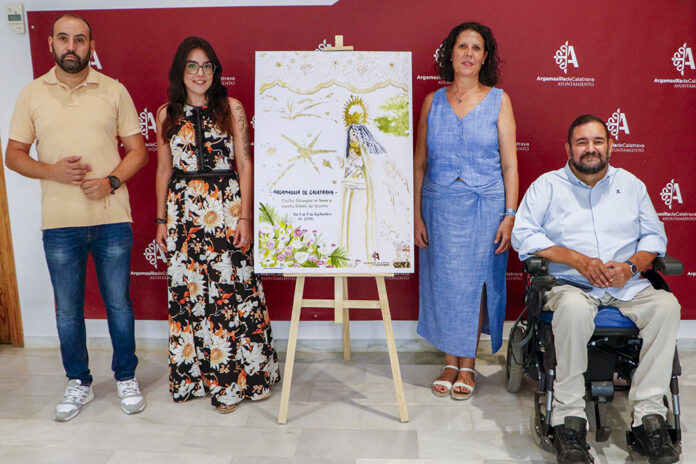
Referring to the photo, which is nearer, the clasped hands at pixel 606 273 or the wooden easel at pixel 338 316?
the clasped hands at pixel 606 273

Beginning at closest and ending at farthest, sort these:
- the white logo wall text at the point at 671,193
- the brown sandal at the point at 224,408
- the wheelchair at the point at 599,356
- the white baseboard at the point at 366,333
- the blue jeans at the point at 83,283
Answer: the wheelchair at the point at 599,356 → the blue jeans at the point at 83,283 → the brown sandal at the point at 224,408 → the white logo wall text at the point at 671,193 → the white baseboard at the point at 366,333

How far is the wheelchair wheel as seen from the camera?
3059 mm

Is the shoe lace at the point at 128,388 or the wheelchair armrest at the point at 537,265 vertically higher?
the wheelchair armrest at the point at 537,265

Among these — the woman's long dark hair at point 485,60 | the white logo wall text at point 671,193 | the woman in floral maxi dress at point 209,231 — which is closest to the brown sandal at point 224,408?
the woman in floral maxi dress at point 209,231

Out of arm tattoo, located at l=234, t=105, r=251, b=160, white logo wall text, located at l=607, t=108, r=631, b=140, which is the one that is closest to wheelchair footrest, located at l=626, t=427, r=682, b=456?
white logo wall text, located at l=607, t=108, r=631, b=140

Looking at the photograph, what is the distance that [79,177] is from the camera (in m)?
2.78

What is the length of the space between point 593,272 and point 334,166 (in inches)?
48.0

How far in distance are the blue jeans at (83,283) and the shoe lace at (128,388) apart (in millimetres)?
27

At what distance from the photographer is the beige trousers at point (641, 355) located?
249 cm

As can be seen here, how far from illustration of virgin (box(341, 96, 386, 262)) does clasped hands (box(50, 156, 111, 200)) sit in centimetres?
110

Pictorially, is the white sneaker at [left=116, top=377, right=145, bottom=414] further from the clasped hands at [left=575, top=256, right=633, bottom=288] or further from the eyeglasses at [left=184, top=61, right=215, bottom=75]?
the clasped hands at [left=575, top=256, right=633, bottom=288]

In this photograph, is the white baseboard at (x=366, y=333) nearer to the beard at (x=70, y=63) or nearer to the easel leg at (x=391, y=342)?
the easel leg at (x=391, y=342)

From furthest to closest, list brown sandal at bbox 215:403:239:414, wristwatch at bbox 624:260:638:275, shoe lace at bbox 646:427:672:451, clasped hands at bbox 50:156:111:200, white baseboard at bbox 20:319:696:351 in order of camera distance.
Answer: white baseboard at bbox 20:319:696:351, brown sandal at bbox 215:403:239:414, clasped hands at bbox 50:156:111:200, wristwatch at bbox 624:260:638:275, shoe lace at bbox 646:427:672:451

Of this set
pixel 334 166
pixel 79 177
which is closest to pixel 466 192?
pixel 334 166
